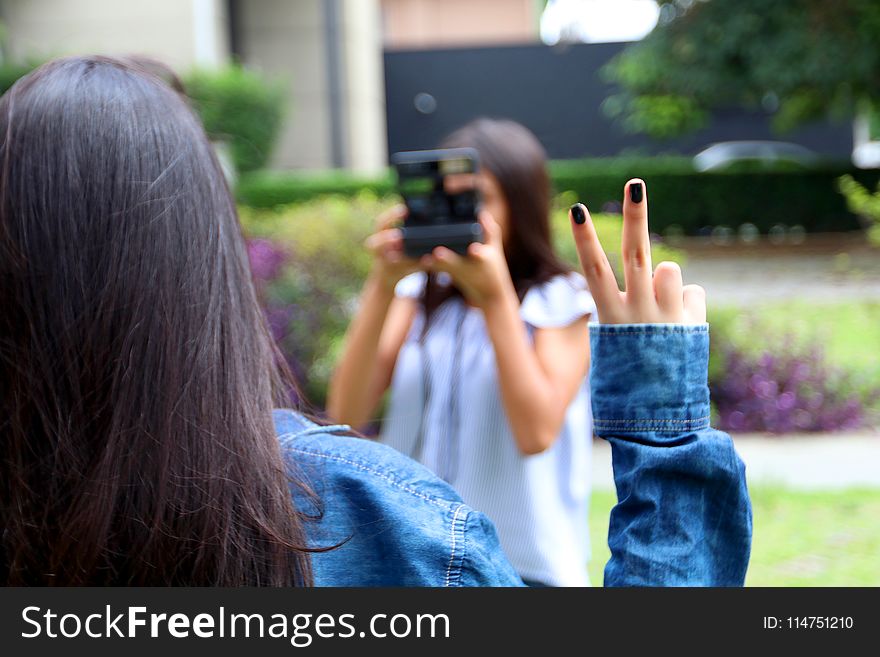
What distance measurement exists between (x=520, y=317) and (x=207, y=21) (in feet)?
47.7

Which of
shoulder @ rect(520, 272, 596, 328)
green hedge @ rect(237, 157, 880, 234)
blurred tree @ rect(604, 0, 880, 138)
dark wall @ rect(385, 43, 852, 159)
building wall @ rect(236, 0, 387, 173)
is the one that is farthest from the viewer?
dark wall @ rect(385, 43, 852, 159)

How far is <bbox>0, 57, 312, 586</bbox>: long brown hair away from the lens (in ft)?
3.21

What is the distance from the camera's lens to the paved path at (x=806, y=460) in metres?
4.82

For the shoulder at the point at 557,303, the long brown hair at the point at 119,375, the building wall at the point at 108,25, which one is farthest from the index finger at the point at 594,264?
the building wall at the point at 108,25

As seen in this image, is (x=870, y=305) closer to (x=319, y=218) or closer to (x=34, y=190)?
(x=319, y=218)

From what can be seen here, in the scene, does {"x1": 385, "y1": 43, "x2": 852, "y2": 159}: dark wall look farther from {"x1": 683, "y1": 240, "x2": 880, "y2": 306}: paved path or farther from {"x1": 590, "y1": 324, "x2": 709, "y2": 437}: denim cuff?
{"x1": 590, "y1": 324, "x2": 709, "y2": 437}: denim cuff

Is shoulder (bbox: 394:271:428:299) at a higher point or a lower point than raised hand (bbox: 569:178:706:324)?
lower

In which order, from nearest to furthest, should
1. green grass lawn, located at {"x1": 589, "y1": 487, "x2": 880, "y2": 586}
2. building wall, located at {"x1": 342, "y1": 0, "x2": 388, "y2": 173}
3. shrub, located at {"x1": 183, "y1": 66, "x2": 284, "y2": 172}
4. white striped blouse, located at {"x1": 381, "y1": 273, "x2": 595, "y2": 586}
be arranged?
white striped blouse, located at {"x1": 381, "y1": 273, "x2": 595, "y2": 586}
green grass lawn, located at {"x1": 589, "y1": 487, "x2": 880, "y2": 586}
shrub, located at {"x1": 183, "y1": 66, "x2": 284, "y2": 172}
building wall, located at {"x1": 342, "y1": 0, "x2": 388, "y2": 173}

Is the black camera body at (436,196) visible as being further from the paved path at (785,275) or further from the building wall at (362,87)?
the building wall at (362,87)

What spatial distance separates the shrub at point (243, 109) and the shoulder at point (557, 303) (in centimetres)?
1232

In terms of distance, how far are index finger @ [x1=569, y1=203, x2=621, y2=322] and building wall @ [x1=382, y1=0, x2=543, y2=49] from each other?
29715 mm

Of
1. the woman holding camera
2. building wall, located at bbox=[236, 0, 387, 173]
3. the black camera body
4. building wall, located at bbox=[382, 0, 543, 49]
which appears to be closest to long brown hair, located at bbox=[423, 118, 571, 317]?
the woman holding camera

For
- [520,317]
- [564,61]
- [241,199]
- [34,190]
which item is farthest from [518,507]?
[564,61]

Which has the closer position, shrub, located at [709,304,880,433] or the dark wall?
shrub, located at [709,304,880,433]
